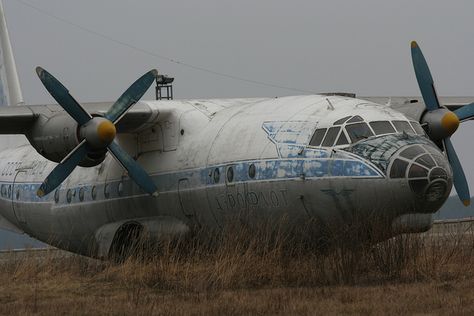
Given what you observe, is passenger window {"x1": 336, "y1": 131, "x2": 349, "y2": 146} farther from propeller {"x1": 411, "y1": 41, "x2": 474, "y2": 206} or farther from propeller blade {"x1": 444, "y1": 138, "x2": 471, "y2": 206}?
propeller blade {"x1": 444, "y1": 138, "x2": 471, "y2": 206}

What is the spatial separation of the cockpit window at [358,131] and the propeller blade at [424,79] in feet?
13.3

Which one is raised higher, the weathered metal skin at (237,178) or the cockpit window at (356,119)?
the cockpit window at (356,119)

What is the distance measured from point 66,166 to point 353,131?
19.2ft

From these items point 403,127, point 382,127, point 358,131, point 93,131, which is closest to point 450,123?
point 403,127

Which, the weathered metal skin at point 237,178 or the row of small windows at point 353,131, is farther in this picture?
the row of small windows at point 353,131

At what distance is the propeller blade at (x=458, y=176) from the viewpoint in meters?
19.0

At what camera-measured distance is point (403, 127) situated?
15781 millimetres

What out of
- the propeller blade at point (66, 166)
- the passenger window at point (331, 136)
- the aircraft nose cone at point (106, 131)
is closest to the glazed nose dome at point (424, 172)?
the passenger window at point (331, 136)

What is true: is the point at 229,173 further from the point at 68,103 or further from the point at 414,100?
the point at 414,100

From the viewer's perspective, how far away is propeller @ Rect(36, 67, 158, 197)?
1753 centimetres

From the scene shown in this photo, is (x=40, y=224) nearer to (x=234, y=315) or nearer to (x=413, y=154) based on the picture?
(x=413, y=154)

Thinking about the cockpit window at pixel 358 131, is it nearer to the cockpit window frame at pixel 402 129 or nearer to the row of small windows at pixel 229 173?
the cockpit window frame at pixel 402 129

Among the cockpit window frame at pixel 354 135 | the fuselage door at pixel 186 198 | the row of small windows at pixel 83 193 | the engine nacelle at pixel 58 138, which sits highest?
the cockpit window frame at pixel 354 135

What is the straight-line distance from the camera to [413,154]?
14430mm
